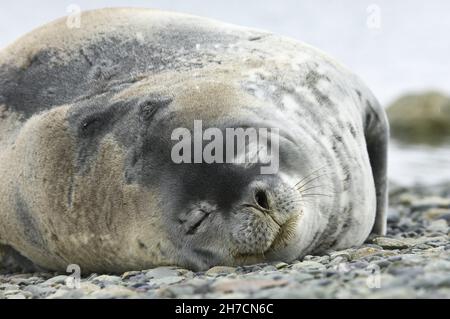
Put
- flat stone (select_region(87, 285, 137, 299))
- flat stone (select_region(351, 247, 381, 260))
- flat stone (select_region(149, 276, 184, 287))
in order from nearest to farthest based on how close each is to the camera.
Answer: flat stone (select_region(87, 285, 137, 299)) < flat stone (select_region(149, 276, 184, 287)) < flat stone (select_region(351, 247, 381, 260))

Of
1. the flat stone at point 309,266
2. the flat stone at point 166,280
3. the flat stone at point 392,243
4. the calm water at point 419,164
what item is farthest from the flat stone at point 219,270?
the calm water at point 419,164

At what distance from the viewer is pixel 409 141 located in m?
31.1

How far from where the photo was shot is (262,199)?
16.5ft

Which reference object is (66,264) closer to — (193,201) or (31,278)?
(31,278)

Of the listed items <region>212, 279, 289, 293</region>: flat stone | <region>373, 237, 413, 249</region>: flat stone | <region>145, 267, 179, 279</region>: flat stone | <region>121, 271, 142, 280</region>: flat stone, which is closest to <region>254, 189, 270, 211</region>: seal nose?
<region>212, 279, 289, 293</region>: flat stone

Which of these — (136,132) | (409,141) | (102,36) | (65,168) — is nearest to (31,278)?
(65,168)

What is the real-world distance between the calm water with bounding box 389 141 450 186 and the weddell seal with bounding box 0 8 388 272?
29.8 feet

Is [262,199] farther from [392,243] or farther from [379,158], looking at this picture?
[379,158]

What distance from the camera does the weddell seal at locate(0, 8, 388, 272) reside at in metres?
5.20

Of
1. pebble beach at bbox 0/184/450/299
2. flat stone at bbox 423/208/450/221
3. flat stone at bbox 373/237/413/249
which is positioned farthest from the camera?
flat stone at bbox 423/208/450/221

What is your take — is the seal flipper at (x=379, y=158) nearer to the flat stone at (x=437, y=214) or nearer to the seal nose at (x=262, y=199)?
the flat stone at (x=437, y=214)

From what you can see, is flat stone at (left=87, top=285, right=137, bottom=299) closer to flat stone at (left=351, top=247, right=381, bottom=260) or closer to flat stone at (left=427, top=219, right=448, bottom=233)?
flat stone at (left=351, top=247, right=381, bottom=260)

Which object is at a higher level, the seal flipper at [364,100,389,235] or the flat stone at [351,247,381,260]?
the seal flipper at [364,100,389,235]
